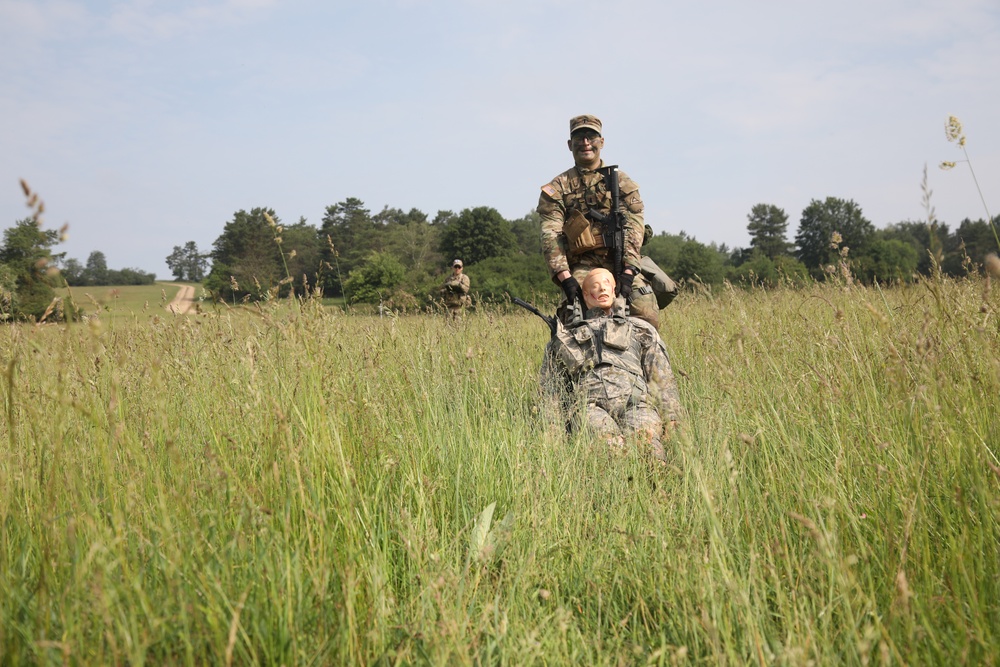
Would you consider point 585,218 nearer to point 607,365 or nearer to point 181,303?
point 607,365

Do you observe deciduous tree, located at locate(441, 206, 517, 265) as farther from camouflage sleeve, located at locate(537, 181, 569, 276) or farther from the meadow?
the meadow

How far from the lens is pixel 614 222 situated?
17.1 feet

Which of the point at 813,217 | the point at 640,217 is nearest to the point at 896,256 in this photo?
the point at 813,217

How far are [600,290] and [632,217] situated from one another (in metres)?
1.42

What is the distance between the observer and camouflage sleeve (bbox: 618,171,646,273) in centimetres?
519

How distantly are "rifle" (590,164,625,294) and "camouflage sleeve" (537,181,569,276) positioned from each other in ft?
0.99

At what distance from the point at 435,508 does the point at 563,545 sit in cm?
55

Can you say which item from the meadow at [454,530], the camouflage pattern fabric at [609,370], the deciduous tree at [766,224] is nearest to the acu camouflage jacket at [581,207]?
the camouflage pattern fabric at [609,370]

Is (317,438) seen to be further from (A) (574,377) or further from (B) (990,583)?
(A) (574,377)

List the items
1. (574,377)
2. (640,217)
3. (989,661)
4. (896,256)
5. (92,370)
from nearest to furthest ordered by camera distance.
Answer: (989,661), (92,370), (574,377), (640,217), (896,256)

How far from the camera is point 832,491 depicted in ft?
7.06

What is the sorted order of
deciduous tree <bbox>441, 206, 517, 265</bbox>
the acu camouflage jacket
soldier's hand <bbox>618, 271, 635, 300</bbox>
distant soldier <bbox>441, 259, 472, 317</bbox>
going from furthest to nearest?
deciduous tree <bbox>441, 206, 517, 265</bbox>, distant soldier <bbox>441, 259, 472, 317</bbox>, the acu camouflage jacket, soldier's hand <bbox>618, 271, 635, 300</bbox>

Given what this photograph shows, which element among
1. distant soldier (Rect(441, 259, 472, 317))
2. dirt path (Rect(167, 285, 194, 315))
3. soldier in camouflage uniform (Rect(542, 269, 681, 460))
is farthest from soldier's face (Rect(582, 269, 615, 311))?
distant soldier (Rect(441, 259, 472, 317))

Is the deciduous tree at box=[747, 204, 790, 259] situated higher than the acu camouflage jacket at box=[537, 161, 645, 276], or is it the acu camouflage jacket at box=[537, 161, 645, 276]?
the deciduous tree at box=[747, 204, 790, 259]
